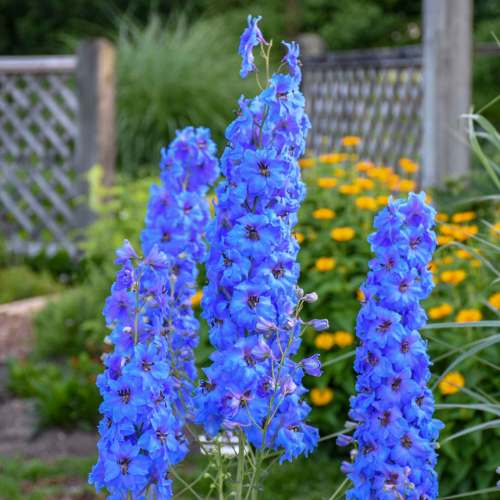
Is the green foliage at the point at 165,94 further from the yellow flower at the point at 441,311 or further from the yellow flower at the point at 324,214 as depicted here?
the yellow flower at the point at 441,311

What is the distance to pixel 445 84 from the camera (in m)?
4.85

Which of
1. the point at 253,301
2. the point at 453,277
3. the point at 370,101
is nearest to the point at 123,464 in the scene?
the point at 253,301

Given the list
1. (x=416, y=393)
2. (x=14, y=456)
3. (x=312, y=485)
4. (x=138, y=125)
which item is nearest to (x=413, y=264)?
→ (x=416, y=393)

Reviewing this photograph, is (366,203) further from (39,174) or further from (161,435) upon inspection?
(39,174)

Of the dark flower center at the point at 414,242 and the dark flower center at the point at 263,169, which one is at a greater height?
the dark flower center at the point at 263,169

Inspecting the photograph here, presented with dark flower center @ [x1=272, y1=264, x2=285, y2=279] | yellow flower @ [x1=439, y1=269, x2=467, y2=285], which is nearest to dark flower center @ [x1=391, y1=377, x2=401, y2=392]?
dark flower center @ [x1=272, y1=264, x2=285, y2=279]

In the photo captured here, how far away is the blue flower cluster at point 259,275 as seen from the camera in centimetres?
136

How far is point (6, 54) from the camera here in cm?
Result: 1147

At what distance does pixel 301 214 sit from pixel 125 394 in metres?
2.30

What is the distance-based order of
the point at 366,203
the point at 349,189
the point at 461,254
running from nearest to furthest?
the point at 461,254, the point at 366,203, the point at 349,189

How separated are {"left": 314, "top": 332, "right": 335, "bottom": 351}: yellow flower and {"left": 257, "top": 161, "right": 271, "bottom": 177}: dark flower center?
1748 millimetres

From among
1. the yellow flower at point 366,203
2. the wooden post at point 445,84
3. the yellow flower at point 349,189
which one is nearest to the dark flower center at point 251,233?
the yellow flower at point 366,203

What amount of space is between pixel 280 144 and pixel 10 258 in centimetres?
508

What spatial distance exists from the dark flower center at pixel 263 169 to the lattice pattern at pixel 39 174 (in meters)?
4.98
